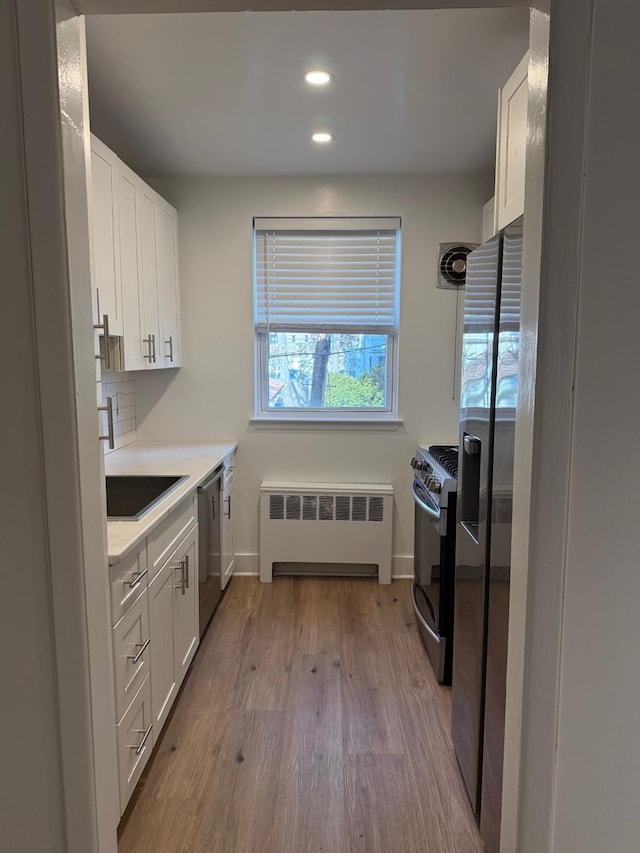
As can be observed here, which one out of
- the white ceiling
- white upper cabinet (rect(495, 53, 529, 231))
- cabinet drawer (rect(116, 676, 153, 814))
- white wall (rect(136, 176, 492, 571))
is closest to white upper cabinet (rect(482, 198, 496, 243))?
white wall (rect(136, 176, 492, 571))

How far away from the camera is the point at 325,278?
364 centimetres

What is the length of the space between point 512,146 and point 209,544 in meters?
2.22

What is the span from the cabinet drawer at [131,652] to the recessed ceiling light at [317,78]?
2038 mm

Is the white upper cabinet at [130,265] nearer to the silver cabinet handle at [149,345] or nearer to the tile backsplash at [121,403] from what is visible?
the silver cabinet handle at [149,345]

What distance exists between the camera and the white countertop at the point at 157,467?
5.59ft

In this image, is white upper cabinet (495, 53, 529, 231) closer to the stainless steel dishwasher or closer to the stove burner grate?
the stove burner grate

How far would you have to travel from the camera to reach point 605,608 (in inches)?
41.4

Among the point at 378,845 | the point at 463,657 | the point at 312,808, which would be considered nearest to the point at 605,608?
the point at 463,657

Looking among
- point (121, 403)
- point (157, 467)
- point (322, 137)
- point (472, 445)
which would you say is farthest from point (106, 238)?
point (472, 445)

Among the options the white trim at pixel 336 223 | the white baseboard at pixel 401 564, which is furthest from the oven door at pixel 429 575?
the white trim at pixel 336 223

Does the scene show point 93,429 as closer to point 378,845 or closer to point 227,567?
point 378,845

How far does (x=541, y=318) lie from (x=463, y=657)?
1.31 meters

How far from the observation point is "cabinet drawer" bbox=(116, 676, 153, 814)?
167cm

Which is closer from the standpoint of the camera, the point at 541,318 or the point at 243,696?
the point at 541,318
